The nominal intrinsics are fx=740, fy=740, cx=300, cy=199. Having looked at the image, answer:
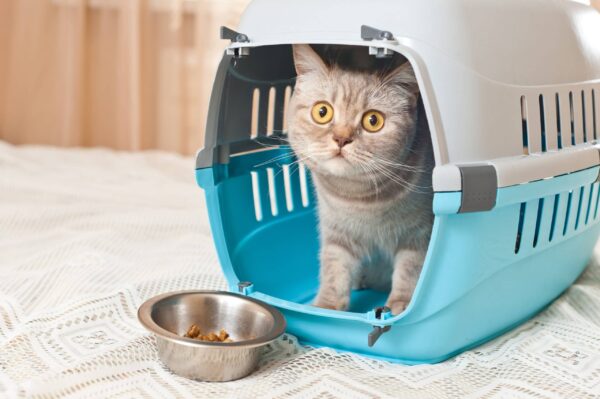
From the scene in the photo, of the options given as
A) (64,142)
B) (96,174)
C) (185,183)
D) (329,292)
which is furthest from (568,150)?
(64,142)

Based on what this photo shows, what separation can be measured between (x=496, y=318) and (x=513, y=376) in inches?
4.6

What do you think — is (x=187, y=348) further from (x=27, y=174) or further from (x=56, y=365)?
(x=27, y=174)

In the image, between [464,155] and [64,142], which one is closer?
[464,155]

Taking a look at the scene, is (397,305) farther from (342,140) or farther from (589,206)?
(589,206)

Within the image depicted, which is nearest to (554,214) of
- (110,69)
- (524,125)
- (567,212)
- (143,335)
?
(567,212)

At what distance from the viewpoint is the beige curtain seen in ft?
9.64

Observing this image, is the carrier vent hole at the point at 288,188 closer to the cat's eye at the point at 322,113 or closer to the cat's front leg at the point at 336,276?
the cat's front leg at the point at 336,276

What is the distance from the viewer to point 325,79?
1.20m

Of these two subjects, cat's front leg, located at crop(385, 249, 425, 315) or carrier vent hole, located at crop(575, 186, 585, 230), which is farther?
carrier vent hole, located at crop(575, 186, 585, 230)

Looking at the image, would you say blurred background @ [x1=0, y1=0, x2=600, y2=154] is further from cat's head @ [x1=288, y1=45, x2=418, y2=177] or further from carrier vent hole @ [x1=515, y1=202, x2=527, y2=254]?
carrier vent hole @ [x1=515, y1=202, x2=527, y2=254]

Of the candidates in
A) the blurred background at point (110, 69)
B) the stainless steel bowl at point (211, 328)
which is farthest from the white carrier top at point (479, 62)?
the blurred background at point (110, 69)

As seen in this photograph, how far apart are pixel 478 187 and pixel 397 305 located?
29cm

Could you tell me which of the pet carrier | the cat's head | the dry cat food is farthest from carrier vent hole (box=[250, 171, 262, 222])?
the dry cat food

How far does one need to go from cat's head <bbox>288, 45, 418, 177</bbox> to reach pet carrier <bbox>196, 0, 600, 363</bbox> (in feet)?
0.40
